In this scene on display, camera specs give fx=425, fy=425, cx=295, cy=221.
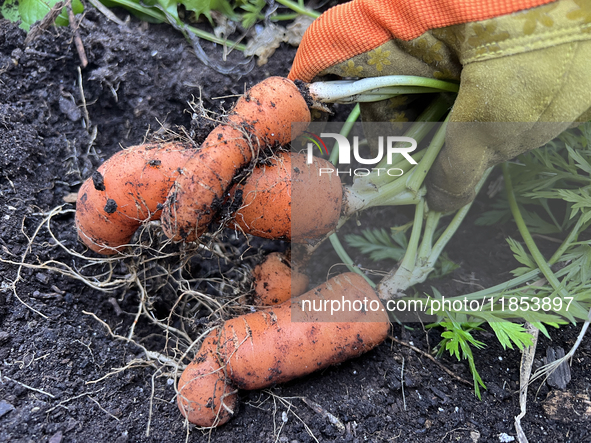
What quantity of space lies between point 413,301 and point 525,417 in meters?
0.43

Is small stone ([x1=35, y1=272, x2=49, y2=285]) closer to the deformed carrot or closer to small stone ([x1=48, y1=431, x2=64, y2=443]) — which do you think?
small stone ([x1=48, y1=431, x2=64, y2=443])

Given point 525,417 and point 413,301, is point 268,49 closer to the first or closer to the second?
point 413,301

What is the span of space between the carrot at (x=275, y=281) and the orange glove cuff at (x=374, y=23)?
57 cm

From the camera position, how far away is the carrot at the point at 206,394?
1.12 m

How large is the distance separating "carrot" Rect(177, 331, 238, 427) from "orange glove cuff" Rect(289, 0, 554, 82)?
0.85m

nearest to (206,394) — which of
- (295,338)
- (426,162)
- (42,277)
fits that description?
(295,338)

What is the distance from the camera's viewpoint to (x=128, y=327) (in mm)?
1341

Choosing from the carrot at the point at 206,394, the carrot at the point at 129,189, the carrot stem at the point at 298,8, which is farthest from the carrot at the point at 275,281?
the carrot stem at the point at 298,8

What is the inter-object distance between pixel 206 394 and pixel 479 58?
1086mm

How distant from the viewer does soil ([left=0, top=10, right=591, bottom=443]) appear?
1.13m

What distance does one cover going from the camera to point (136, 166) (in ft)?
3.75

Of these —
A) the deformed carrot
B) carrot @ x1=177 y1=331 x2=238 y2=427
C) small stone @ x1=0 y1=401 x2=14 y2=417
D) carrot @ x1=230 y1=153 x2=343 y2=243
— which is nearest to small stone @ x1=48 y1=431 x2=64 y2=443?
small stone @ x1=0 y1=401 x2=14 y2=417

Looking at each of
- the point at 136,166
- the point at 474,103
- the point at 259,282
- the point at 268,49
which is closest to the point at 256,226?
the point at 259,282

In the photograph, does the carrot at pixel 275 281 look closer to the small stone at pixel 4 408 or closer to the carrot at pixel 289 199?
the carrot at pixel 289 199
